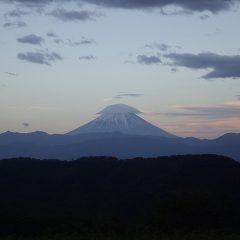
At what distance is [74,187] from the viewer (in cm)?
5559

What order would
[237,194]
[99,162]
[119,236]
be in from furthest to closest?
1. [99,162]
2. [237,194]
3. [119,236]

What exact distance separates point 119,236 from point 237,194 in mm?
33630

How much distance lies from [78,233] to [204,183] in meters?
42.1

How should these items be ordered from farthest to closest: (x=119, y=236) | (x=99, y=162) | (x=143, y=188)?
(x=99, y=162) < (x=143, y=188) < (x=119, y=236)

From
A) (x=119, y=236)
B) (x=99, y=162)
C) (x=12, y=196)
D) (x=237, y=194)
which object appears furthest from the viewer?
(x=99, y=162)

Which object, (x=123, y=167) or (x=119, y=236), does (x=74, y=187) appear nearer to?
(x=123, y=167)

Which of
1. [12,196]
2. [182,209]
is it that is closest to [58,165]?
[12,196]

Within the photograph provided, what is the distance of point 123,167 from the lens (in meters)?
57.9

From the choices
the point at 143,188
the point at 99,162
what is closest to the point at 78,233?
the point at 143,188

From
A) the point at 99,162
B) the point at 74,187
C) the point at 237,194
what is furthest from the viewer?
the point at 99,162

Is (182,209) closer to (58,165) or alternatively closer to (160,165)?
(160,165)

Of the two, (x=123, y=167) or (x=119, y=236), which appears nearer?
(x=119, y=236)

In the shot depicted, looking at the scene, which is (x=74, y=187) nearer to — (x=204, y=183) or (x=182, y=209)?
(x=204, y=183)

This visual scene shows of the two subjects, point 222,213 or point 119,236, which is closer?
point 119,236
